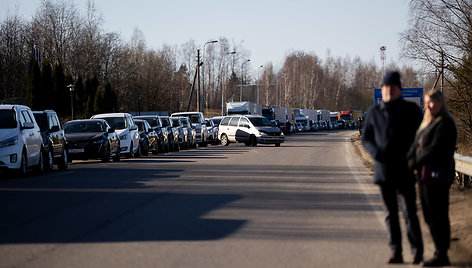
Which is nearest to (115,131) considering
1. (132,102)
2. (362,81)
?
(132,102)

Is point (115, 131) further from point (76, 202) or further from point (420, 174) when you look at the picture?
point (420, 174)

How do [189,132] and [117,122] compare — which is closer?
[117,122]

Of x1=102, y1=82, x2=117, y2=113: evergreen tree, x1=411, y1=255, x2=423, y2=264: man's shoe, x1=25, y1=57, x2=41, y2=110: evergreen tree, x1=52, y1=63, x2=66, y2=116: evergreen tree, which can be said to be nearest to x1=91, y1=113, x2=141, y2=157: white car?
x1=411, y1=255, x2=423, y2=264: man's shoe

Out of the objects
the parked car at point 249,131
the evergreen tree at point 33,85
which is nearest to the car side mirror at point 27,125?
the parked car at point 249,131

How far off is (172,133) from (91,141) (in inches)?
468

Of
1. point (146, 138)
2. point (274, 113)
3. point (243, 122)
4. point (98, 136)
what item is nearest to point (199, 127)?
point (243, 122)

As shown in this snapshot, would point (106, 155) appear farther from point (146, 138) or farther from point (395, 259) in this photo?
point (395, 259)

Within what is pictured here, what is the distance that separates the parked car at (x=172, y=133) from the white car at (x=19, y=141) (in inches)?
629

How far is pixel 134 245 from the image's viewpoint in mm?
7848

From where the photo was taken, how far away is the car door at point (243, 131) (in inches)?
1693

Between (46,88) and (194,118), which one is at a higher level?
(46,88)

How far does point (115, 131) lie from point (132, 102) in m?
56.4

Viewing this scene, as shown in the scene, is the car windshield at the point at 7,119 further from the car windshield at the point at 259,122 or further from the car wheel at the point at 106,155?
the car windshield at the point at 259,122

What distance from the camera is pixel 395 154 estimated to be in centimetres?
678
